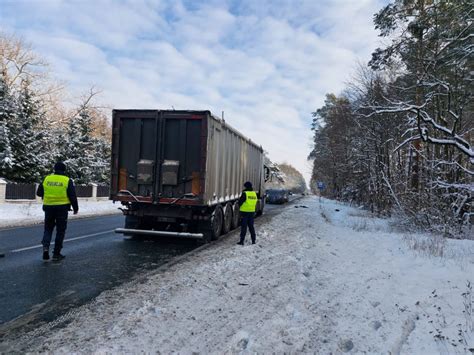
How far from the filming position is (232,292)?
18.2ft

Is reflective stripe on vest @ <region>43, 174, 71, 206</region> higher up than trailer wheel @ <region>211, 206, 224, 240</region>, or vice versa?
reflective stripe on vest @ <region>43, 174, 71, 206</region>

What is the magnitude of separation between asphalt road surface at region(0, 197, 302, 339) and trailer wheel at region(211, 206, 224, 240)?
674 mm

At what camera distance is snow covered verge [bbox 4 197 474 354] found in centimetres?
372

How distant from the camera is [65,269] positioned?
6.76m

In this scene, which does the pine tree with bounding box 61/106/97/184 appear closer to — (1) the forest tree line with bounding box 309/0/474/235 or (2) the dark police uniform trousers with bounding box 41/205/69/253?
(1) the forest tree line with bounding box 309/0/474/235

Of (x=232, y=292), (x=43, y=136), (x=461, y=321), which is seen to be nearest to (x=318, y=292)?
(x=232, y=292)

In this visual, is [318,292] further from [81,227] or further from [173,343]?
[81,227]

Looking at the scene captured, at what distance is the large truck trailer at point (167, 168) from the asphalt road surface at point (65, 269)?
72 centimetres

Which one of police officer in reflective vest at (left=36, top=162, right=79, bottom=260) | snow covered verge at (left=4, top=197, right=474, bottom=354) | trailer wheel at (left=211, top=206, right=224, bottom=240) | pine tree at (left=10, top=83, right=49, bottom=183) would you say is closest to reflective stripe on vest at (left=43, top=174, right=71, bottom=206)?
police officer in reflective vest at (left=36, top=162, right=79, bottom=260)

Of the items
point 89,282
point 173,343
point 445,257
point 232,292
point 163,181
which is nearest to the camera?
point 173,343

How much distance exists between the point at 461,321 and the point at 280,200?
34.6 metres

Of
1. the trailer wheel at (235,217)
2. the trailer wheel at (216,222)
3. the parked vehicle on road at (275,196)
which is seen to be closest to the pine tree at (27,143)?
the trailer wheel at (235,217)

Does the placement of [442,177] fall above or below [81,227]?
above

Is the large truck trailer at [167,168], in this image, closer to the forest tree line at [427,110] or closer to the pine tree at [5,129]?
the forest tree line at [427,110]
